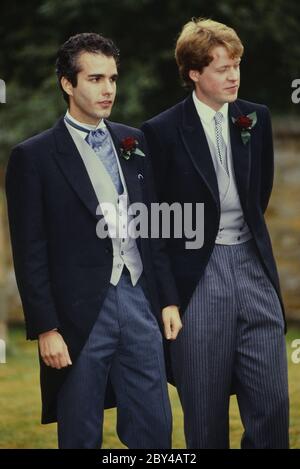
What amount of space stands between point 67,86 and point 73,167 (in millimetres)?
348

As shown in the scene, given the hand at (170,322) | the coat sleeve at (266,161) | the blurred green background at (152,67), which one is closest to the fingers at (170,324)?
the hand at (170,322)

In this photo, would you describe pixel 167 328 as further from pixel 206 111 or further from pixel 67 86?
pixel 67 86

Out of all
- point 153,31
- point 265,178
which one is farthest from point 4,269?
point 265,178

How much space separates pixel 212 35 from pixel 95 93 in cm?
63

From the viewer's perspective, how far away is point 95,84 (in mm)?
5273

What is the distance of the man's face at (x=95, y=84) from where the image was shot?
17.3 feet

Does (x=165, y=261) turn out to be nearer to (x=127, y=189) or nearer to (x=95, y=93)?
(x=127, y=189)

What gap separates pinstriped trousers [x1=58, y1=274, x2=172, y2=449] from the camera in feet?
17.2

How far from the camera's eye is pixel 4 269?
13773 millimetres

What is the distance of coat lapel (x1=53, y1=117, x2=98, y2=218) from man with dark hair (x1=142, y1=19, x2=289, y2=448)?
17.0 inches

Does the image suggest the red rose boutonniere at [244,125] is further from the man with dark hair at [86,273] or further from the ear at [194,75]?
the man with dark hair at [86,273]

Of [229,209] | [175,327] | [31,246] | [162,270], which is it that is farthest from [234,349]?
[31,246]

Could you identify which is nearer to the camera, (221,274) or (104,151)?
(104,151)

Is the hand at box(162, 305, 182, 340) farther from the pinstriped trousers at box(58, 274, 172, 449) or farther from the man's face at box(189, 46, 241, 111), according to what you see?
the man's face at box(189, 46, 241, 111)
